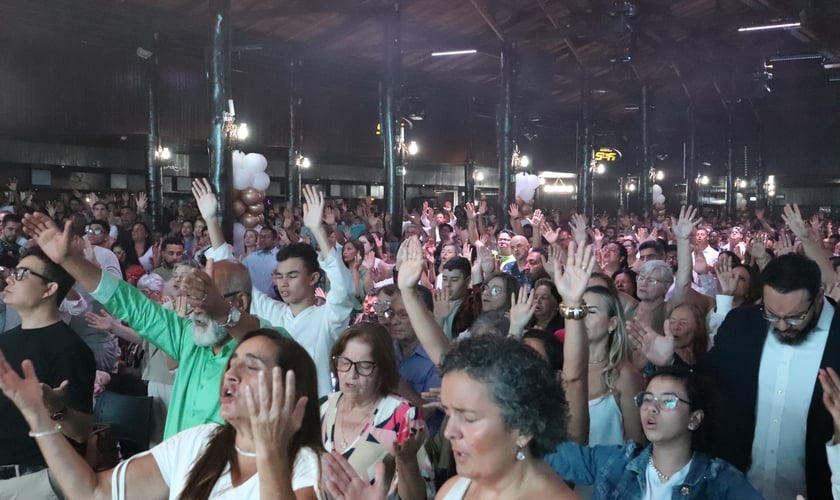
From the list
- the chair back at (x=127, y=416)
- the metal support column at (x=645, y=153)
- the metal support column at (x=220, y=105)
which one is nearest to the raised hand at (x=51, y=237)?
the chair back at (x=127, y=416)

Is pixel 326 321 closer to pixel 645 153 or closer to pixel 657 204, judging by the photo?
pixel 645 153

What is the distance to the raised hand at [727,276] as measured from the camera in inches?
169

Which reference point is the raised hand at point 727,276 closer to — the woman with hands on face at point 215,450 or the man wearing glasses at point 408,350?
the man wearing glasses at point 408,350

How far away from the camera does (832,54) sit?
12.0 metres

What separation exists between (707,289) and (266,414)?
4989 mm

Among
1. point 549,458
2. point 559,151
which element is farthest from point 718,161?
point 549,458

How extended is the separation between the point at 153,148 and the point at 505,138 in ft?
18.2

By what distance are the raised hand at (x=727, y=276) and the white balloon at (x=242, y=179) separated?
6.16 meters

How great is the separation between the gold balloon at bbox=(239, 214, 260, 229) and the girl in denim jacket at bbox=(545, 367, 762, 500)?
23.1ft

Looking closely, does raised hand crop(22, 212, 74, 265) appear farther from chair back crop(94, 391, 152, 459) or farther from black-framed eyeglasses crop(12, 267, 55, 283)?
chair back crop(94, 391, 152, 459)

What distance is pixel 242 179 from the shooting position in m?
9.35

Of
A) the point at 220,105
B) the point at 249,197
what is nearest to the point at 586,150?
the point at 249,197

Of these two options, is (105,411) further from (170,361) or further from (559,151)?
(559,151)

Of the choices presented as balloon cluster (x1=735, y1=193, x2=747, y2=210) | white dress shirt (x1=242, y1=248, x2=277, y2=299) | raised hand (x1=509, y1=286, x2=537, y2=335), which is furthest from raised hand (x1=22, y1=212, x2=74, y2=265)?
balloon cluster (x1=735, y1=193, x2=747, y2=210)
